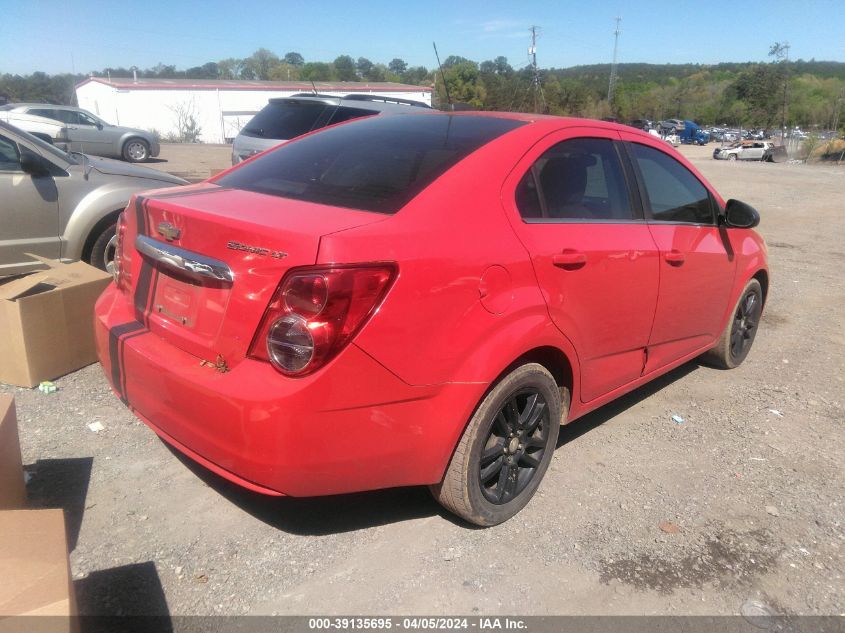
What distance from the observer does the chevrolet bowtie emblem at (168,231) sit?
2.63 m

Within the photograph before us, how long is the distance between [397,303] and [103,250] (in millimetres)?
3810

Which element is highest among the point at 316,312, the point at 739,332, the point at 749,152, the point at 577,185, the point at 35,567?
the point at 577,185

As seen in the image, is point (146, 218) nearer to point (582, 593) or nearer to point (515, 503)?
point (515, 503)

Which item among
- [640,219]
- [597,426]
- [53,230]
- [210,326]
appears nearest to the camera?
[210,326]

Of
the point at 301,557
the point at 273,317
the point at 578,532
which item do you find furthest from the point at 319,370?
the point at 578,532

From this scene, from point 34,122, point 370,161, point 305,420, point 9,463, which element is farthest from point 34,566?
point 34,122

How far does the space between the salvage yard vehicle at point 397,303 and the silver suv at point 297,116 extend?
424 centimetres

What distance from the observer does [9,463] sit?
2.74 meters

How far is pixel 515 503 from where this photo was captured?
302cm

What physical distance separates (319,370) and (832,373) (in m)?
4.48

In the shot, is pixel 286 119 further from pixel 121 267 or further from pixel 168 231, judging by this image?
pixel 168 231

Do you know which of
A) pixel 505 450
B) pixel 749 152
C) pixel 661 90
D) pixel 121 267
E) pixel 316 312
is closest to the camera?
pixel 316 312

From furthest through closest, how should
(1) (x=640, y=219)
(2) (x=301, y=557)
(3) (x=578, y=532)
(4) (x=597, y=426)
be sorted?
1. (4) (x=597, y=426)
2. (1) (x=640, y=219)
3. (3) (x=578, y=532)
4. (2) (x=301, y=557)

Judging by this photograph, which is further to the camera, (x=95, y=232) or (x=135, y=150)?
(x=135, y=150)
